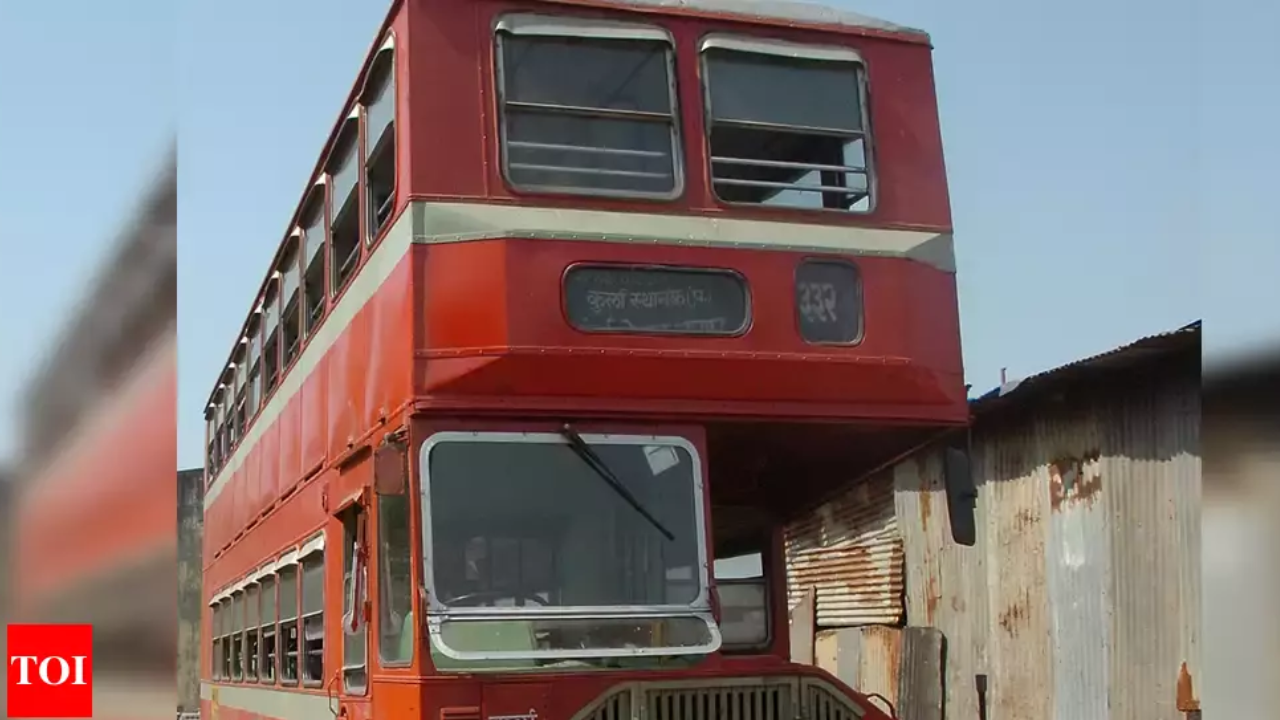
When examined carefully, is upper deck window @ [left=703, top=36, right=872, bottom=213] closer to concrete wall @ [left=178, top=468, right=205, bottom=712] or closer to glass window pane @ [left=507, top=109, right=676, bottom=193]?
glass window pane @ [left=507, top=109, right=676, bottom=193]

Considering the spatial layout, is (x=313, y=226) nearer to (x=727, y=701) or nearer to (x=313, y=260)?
(x=313, y=260)

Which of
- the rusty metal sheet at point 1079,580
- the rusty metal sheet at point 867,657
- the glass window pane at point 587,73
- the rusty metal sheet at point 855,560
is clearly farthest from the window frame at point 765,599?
the rusty metal sheet at point 867,657

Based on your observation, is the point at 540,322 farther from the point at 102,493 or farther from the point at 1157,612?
the point at 1157,612

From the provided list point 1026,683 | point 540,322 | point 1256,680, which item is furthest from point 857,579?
point 1256,680

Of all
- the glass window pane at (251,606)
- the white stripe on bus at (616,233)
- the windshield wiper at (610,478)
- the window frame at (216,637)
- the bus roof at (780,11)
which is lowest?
the window frame at (216,637)

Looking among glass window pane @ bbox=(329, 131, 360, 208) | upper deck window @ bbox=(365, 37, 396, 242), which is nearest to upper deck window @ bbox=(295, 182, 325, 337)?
glass window pane @ bbox=(329, 131, 360, 208)

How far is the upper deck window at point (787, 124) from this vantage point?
5.30m

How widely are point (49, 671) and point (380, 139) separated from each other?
14.2ft

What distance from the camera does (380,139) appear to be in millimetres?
5398

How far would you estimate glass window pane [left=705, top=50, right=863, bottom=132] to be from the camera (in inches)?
209

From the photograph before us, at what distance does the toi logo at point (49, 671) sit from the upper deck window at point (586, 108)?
3.76 m

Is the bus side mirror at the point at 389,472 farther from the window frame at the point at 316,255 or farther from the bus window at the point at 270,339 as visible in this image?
the bus window at the point at 270,339

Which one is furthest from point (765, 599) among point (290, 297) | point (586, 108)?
point (290, 297)

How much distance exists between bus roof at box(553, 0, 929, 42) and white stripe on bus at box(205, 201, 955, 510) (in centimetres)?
87
